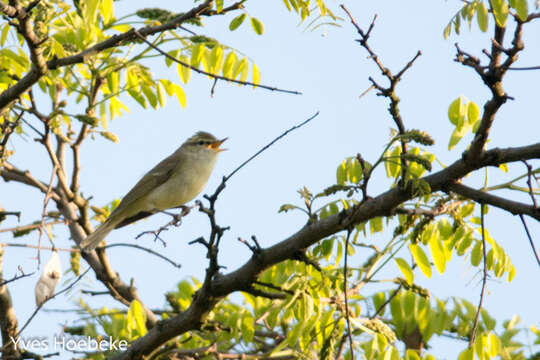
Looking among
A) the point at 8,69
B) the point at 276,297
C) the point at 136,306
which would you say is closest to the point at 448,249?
the point at 276,297

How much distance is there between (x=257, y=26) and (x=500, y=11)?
2.16 m

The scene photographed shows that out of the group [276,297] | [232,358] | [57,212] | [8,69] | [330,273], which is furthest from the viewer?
[57,212]

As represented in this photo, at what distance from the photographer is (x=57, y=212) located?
6602mm

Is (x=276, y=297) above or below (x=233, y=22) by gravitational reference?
below

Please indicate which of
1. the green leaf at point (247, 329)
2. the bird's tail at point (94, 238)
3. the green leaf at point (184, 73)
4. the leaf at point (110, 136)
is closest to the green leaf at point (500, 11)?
the green leaf at point (247, 329)

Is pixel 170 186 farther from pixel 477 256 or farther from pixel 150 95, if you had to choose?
pixel 477 256

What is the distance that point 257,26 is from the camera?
4820mm

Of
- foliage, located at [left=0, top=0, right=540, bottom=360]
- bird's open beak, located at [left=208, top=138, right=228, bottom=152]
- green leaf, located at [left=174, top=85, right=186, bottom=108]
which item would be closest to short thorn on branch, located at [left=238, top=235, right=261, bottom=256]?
foliage, located at [left=0, top=0, right=540, bottom=360]

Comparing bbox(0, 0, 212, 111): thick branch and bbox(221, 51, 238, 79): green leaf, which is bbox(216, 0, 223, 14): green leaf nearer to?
bbox(0, 0, 212, 111): thick branch

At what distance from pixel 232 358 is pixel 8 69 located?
9.83 ft

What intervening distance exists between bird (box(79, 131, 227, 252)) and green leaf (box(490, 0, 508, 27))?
4580 millimetres

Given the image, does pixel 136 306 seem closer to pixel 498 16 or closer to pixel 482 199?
pixel 482 199

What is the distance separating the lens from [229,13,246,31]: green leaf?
4832mm

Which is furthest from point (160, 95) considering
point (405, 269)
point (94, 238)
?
point (405, 269)
